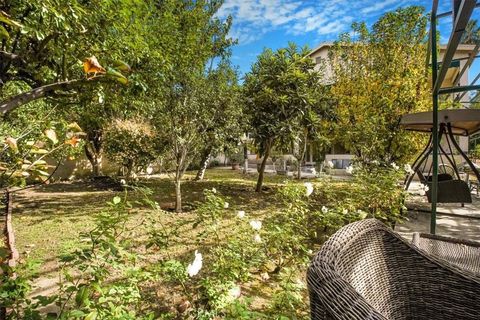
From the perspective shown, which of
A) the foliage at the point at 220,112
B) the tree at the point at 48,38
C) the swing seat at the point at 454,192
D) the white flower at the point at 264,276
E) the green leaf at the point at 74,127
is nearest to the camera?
the green leaf at the point at 74,127

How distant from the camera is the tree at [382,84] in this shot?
6.34 metres

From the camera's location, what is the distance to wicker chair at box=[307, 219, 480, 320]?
1.05m

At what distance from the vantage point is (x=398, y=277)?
1229 millimetres

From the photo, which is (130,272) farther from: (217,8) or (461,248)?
(217,8)

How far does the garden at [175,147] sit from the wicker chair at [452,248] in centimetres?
96

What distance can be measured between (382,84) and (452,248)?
20.3 feet

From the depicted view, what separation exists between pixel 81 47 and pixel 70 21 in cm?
37

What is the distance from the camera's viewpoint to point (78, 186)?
368 inches

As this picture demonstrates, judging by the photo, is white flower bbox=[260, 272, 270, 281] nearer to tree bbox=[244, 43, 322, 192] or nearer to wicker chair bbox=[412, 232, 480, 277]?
wicker chair bbox=[412, 232, 480, 277]

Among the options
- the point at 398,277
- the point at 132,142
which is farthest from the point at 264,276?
the point at 132,142

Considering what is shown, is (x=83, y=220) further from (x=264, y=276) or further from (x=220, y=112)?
(x=264, y=276)

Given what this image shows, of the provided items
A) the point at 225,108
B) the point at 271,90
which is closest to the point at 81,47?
the point at 225,108

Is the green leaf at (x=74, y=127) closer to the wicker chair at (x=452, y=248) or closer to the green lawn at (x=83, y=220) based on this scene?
the green lawn at (x=83, y=220)

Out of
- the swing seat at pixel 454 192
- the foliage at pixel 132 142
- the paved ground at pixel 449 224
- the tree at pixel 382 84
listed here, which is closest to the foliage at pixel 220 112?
the foliage at pixel 132 142
